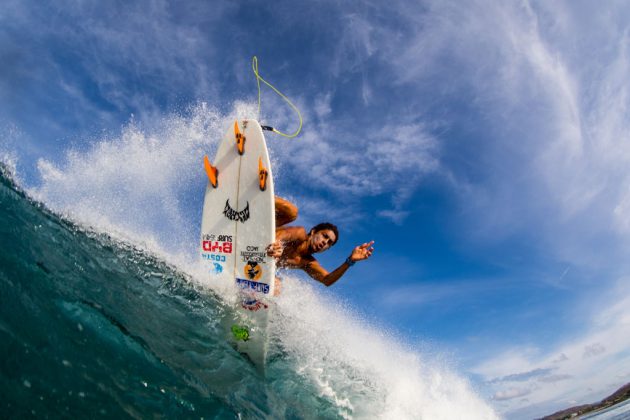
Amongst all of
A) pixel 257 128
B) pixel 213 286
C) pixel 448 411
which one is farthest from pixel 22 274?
pixel 448 411

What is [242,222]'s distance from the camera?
834 cm

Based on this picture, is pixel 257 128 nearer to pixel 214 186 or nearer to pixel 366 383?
pixel 214 186

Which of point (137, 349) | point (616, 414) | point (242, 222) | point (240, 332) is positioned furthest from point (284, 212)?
point (616, 414)

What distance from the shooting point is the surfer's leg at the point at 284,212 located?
27.7 feet

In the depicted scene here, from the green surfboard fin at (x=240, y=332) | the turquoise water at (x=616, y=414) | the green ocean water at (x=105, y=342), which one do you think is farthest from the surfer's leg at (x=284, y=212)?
the turquoise water at (x=616, y=414)

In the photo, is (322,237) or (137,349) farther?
(322,237)

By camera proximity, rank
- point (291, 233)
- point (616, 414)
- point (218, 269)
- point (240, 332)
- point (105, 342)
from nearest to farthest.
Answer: point (105, 342) → point (240, 332) → point (218, 269) → point (291, 233) → point (616, 414)

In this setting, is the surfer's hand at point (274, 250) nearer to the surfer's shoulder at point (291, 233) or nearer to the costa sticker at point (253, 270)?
the costa sticker at point (253, 270)

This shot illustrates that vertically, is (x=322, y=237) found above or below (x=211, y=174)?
below

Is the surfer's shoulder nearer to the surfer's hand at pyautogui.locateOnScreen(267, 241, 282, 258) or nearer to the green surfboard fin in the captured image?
the surfer's hand at pyautogui.locateOnScreen(267, 241, 282, 258)

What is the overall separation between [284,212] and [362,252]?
6.64 ft

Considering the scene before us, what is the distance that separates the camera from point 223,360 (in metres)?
5.43

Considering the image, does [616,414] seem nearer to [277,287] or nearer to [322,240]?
[322,240]

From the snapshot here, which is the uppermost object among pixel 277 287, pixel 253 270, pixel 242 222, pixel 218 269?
pixel 242 222
